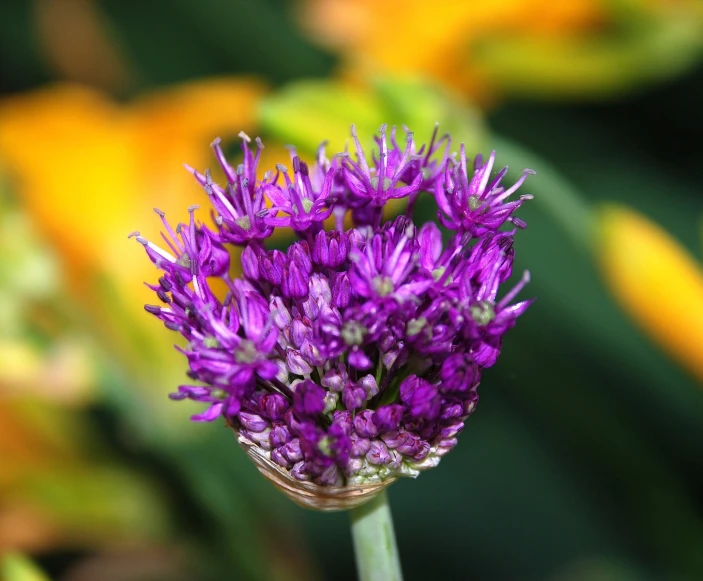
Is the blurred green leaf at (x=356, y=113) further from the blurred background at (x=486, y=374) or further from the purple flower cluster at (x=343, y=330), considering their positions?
the purple flower cluster at (x=343, y=330)

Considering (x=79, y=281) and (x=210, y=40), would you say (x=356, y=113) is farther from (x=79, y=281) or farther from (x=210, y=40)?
(x=210, y=40)

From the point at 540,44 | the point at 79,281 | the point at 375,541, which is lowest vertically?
the point at 79,281

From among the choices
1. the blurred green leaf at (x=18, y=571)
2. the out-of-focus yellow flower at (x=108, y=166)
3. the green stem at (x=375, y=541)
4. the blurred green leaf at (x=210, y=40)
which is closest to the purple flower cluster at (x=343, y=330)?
the green stem at (x=375, y=541)

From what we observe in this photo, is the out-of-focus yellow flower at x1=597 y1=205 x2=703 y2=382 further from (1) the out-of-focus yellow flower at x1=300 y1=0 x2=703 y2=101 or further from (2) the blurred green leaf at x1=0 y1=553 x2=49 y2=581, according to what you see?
(2) the blurred green leaf at x1=0 y1=553 x2=49 y2=581

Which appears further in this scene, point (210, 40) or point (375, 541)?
point (210, 40)

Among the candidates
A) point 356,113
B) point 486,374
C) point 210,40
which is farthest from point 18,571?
point 210,40

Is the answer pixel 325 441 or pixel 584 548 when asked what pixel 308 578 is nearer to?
pixel 584 548
